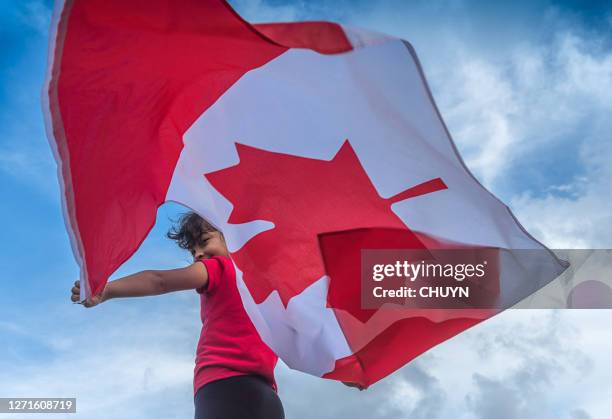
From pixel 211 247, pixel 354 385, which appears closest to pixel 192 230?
pixel 211 247

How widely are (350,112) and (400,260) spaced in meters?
0.96

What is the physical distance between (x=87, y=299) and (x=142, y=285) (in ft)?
0.88

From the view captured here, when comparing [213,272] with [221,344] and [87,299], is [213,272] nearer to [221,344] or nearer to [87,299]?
[221,344]

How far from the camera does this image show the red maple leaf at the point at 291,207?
168 inches

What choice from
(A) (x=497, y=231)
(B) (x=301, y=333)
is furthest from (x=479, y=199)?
(B) (x=301, y=333)

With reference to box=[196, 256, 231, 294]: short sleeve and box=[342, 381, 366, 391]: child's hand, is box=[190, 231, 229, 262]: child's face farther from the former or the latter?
Result: box=[342, 381, 366, 391]: child's hand

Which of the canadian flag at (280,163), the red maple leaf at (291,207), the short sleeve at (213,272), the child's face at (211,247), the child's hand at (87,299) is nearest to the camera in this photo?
the child's hand at (87,299)

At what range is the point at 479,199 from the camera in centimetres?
406

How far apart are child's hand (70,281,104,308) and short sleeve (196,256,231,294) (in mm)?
561
